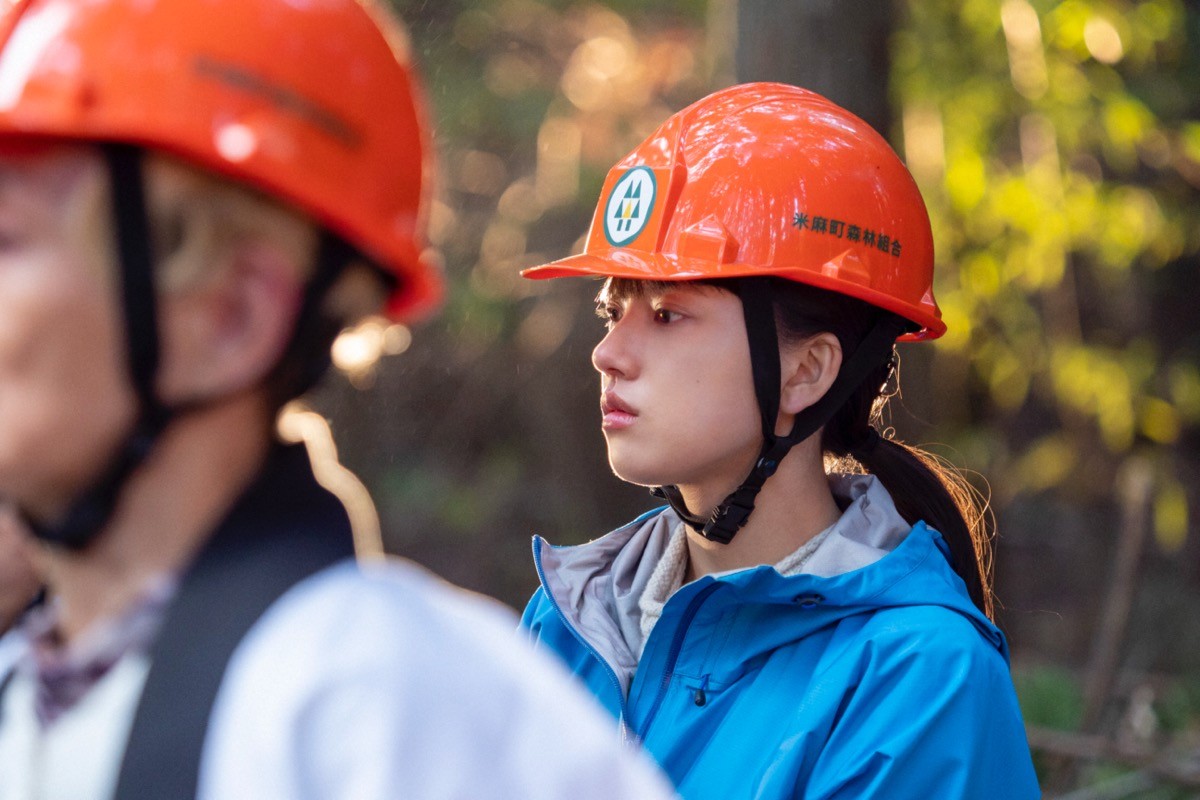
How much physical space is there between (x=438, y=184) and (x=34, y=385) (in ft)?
25.3

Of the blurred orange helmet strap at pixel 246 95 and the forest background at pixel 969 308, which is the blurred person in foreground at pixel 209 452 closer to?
the blurred orange helmet strap at pixel 246 95

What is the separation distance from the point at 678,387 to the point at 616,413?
4.8 inches

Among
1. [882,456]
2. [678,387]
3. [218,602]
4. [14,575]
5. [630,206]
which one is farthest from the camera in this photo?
[882,456]

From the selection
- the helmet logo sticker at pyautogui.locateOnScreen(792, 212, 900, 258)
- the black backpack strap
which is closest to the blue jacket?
the helmet logo sticker at pyautogui.locateOnScreen(792, 212, 900, 258)

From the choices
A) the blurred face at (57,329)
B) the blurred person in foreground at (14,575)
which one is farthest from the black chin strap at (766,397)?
the blurred face at (57,329)

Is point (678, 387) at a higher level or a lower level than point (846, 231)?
lower

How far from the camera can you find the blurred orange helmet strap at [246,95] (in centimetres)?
107

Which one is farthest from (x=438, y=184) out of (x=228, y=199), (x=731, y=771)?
(x=228, y=199)

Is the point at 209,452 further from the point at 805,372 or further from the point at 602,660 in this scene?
the point at 805,372

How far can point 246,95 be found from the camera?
3.66ft

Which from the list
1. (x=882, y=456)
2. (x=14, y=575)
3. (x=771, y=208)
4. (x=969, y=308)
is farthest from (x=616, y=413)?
(x=969, y=308)

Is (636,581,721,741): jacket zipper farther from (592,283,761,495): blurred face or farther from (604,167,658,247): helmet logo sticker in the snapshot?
(604,167,658,247): helmet logo sticker

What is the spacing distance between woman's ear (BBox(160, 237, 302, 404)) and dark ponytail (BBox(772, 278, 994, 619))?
1566 millimetres

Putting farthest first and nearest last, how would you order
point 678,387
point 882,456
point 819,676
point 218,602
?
point 882,456
point 678,387
point 819,676
point 218,602
